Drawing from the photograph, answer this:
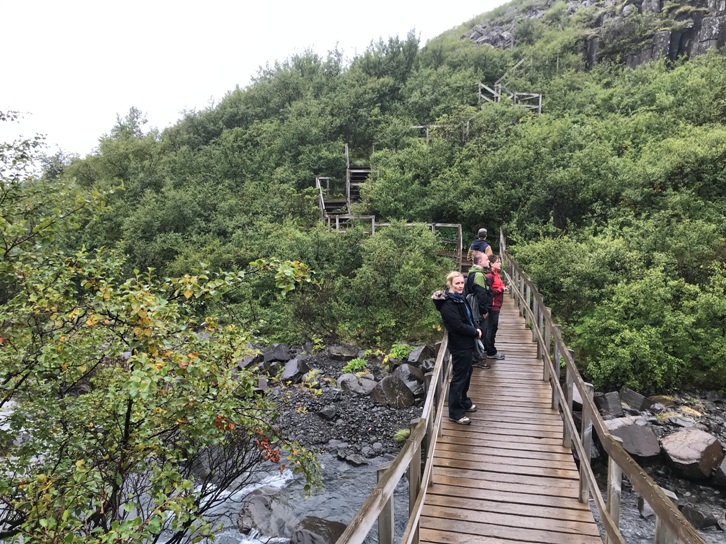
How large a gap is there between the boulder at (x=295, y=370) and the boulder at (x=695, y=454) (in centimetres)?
876

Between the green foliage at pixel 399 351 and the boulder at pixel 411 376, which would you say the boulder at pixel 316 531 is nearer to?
the boulder at pixel 411 376

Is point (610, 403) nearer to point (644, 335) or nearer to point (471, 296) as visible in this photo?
point (644, 335)

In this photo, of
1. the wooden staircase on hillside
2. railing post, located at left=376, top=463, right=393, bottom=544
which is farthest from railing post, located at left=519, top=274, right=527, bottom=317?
railing post, located at left=376, top=463, right=393, bottom=544

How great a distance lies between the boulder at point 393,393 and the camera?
11586 millimetres

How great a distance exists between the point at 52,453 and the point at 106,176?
25195 millimetres

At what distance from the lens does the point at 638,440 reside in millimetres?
8922

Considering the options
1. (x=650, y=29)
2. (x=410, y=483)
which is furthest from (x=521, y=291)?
(x=650, y=29)

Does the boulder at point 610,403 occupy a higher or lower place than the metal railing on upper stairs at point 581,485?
lower

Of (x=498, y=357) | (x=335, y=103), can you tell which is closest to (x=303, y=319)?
(x=498, y=357)

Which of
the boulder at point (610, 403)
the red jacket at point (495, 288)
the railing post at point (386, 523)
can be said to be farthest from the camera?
the boulder at point (610, 403)

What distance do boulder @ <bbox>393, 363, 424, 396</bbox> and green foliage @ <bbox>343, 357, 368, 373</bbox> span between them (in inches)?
47.0

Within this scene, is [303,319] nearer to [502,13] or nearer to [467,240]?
[467,240]

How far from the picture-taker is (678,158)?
45.5 ft

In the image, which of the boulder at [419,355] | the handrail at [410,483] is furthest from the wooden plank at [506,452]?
the boulder at [419,355]
